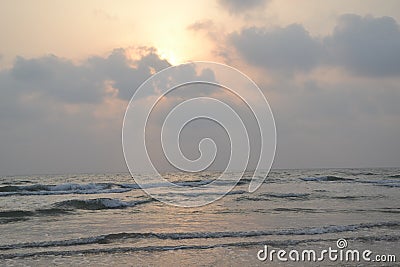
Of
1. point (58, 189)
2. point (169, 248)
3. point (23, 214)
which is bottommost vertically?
point (23, 214)

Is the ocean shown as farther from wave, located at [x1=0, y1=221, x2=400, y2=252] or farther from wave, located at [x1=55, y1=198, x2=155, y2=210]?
wave, located at [x1=55, y1=198, x2=155, y2=210]

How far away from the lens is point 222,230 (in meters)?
14.2

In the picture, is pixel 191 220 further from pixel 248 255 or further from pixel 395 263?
pixel 395 263

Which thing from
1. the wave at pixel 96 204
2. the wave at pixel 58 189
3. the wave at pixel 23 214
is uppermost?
the wave at pixel 58 189

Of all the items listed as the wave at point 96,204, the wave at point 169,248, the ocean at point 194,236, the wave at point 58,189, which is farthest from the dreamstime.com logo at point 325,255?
the wave at point 58,189

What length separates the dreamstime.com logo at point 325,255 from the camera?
397 inches

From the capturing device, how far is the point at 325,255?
34.6ft

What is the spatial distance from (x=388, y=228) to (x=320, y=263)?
580 centimetres

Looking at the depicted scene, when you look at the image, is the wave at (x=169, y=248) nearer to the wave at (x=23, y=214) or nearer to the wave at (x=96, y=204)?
the wave at (x=23, y=214)

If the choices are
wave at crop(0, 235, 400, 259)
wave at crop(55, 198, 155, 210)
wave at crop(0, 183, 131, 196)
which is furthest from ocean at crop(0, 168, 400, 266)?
wave at crop(0, 183, 131, 196)

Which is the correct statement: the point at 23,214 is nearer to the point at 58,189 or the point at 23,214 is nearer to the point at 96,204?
the point at 96,204

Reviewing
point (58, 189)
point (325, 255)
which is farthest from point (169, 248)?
point (58, 189)

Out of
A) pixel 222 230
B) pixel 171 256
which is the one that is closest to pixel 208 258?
pixel 171 256

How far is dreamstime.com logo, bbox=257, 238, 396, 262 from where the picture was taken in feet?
33.1
